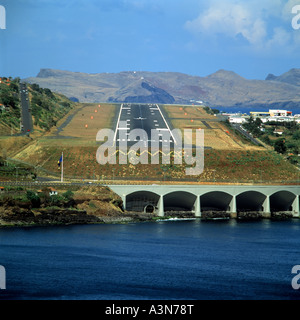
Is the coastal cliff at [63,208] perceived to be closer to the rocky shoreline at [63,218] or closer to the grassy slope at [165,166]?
the rocky shoreline at [63,218]

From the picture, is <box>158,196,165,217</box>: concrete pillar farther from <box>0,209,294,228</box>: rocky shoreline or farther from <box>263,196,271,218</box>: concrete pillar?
<box>263,196,271,218</box>: concrete pillar

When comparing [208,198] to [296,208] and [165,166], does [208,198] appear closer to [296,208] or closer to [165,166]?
[165,166]

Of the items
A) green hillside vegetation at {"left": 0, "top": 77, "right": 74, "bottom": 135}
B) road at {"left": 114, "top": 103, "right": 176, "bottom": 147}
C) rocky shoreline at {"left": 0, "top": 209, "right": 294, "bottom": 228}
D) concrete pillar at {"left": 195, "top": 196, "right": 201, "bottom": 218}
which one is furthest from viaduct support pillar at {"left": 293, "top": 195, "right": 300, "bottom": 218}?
green hillside vegetation at {"left": 0, "top": 77, "right": 74, "bottom": 135}

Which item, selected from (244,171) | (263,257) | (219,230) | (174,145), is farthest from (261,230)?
(174,145)

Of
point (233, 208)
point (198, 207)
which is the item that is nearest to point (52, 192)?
point (198, 207)

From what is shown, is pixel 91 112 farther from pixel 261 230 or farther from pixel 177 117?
pixel 261 230

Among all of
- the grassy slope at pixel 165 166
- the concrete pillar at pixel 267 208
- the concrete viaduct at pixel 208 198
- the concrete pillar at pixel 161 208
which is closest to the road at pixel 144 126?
the grassy slope at pixel 165 166
